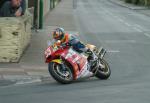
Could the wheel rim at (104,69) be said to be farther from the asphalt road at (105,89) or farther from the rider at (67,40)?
the rider at (67,40)

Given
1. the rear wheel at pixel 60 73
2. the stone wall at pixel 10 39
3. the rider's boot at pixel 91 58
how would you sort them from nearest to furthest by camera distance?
the rear wheel at pixel 60 73, the rider's boot at pixel 91 58, the stone wall at pixel 10 39

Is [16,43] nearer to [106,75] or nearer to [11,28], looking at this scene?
[11,28]

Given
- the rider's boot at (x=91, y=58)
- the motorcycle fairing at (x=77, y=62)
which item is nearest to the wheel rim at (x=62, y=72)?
the motorcycle fairing at (x=77, y=62)

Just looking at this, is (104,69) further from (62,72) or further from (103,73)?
(62,72)

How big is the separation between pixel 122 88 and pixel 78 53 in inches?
60.1

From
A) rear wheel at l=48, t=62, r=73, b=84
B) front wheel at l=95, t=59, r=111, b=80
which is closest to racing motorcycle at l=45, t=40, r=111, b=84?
rear wheel at l=48, t=62, r=73, b=84

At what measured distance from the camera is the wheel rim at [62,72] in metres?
12.1

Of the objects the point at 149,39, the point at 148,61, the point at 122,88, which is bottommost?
the point at 149,39

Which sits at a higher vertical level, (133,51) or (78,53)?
(78,53)

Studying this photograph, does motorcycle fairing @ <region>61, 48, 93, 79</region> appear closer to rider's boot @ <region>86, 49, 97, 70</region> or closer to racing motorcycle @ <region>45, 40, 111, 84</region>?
racing motorcycle @ <region>45, 40, 111, 84</region>

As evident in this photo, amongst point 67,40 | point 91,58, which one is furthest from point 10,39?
point 67,40

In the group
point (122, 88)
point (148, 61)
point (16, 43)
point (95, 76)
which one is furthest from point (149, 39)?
point (122, 88)

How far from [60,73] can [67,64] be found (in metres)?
0.27

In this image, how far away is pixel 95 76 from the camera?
511 inches
